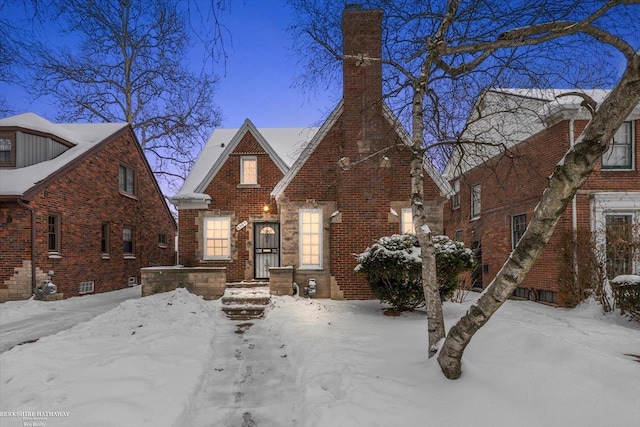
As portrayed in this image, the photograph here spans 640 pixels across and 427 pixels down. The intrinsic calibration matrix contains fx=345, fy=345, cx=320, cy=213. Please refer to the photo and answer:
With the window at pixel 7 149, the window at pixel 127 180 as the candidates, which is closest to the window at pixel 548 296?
the window at pixel 127 180

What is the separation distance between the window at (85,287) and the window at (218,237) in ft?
17.5

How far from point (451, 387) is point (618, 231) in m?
9.17

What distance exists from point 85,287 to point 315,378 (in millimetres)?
13931

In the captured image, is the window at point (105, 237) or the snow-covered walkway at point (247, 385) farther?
the window at point (105, 237)

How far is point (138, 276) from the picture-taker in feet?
61.4

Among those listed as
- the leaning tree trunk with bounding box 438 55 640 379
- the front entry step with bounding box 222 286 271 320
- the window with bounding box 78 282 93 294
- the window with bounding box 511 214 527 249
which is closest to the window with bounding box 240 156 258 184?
the front entry step with bounding box 222 286 271 320

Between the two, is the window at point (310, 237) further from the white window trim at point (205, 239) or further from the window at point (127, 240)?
the window at point (127, 240)

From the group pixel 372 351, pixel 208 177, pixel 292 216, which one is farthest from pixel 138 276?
pixel 372 351

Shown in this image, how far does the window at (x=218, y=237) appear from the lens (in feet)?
48.3

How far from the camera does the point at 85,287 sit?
1470 centimetres

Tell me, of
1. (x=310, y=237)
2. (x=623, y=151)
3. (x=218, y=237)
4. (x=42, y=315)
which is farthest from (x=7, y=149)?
(x=623, y=151)

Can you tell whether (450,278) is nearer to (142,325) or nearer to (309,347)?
(309,347)

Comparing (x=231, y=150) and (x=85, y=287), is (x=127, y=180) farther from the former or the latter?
(x=231, y=150)

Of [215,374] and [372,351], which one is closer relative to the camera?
[215,374]
